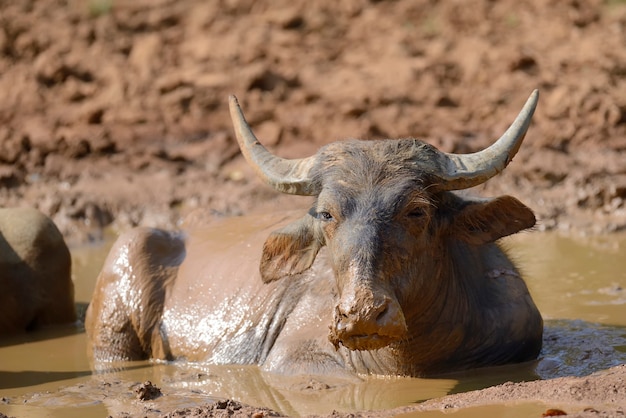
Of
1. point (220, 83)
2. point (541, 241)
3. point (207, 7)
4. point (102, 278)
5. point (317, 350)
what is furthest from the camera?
point (207, 7)

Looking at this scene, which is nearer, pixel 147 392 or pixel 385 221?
pixel 385 221

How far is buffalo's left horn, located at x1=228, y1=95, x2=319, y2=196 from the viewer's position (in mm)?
6859

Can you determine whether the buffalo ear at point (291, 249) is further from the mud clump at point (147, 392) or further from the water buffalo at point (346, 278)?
the mud clump at point (147, 392)

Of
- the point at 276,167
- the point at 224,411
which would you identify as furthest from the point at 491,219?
the point at 224,411

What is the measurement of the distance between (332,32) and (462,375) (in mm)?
9630

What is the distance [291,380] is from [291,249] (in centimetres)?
83

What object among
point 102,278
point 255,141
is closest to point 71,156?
point 102,278

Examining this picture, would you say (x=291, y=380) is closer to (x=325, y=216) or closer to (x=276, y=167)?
(x=325, y=216)

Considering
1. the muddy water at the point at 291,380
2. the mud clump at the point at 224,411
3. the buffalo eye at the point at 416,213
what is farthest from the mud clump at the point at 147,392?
the buffalo eye at the point at 416,213

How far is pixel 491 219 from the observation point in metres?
7.03

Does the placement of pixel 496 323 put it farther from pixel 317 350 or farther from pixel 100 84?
pixel 100 84

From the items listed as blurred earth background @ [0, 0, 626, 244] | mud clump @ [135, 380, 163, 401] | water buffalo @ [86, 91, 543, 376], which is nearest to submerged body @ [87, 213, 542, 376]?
water buffalo @ [86, 91, 543, 376]

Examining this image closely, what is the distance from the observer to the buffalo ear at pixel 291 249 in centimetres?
700

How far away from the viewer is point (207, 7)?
657 inches
